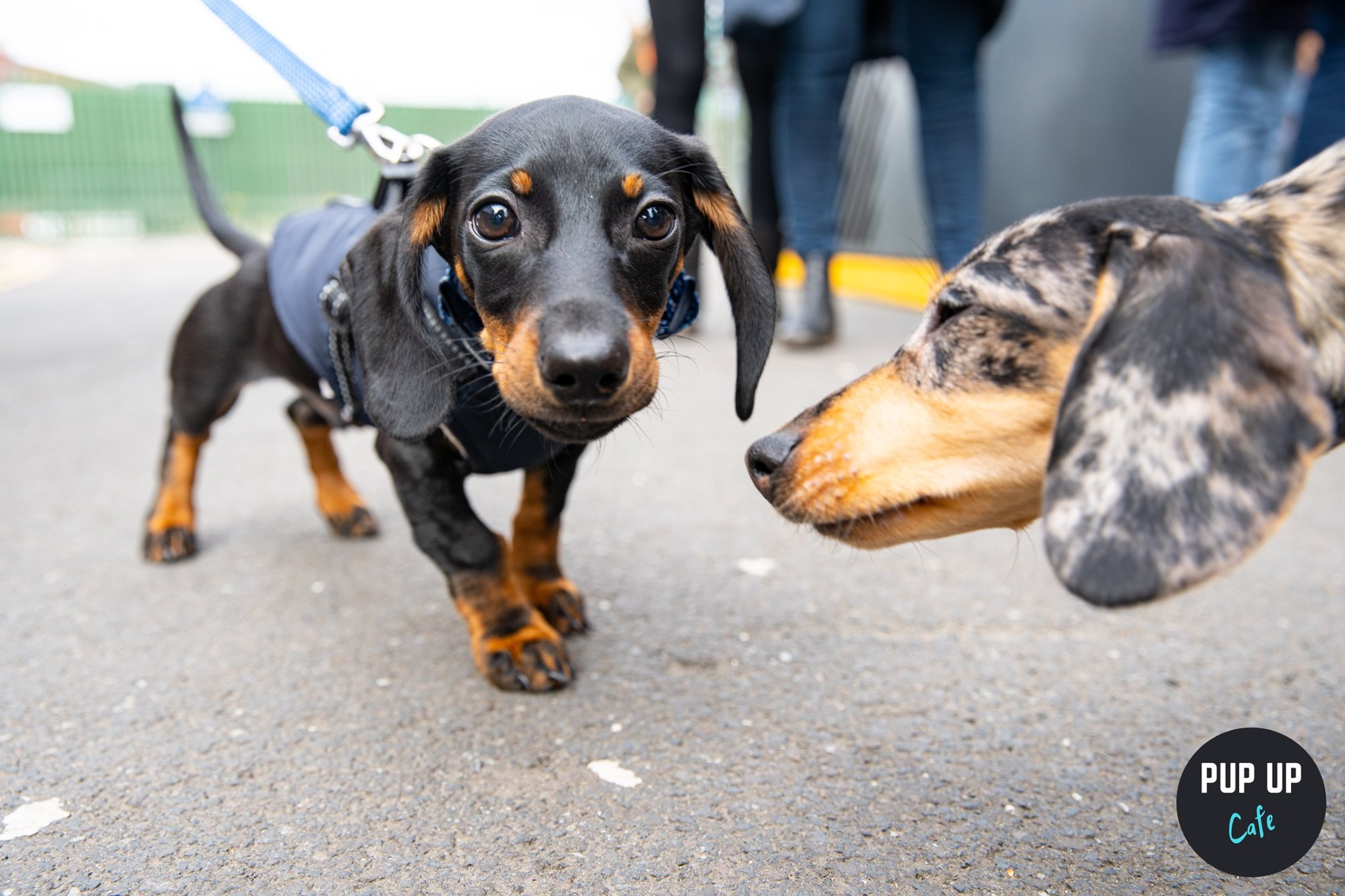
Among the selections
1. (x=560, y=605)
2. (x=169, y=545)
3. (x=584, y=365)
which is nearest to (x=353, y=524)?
(x=169, y=545)

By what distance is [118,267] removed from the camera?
13375mm

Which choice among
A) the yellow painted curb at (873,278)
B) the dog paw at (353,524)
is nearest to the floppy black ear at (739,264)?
the dog paw at (353,524)

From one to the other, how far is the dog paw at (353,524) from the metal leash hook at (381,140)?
1148 mm

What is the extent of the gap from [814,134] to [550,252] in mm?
3508

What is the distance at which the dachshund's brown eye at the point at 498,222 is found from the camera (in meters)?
1.96

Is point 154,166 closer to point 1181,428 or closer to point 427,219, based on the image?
point 427,219

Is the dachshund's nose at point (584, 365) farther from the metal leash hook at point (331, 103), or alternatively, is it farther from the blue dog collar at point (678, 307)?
the metal leash hook at point (331, 103)

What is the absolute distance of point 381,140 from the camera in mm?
2455

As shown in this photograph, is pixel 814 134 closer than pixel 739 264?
No

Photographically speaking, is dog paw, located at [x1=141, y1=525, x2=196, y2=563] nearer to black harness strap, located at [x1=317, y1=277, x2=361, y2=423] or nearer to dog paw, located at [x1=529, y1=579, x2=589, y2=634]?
black harness strap, located at [x1=317, y1=277, x2=361, y2=423]

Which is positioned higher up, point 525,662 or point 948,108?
point 948,108

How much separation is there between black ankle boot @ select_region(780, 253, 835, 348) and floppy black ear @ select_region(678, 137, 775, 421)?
3222 millimetres

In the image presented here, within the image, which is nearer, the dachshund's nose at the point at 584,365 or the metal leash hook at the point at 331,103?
the dachshund's nose at the point at 584,365

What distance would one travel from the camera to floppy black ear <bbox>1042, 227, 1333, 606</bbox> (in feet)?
4.07
